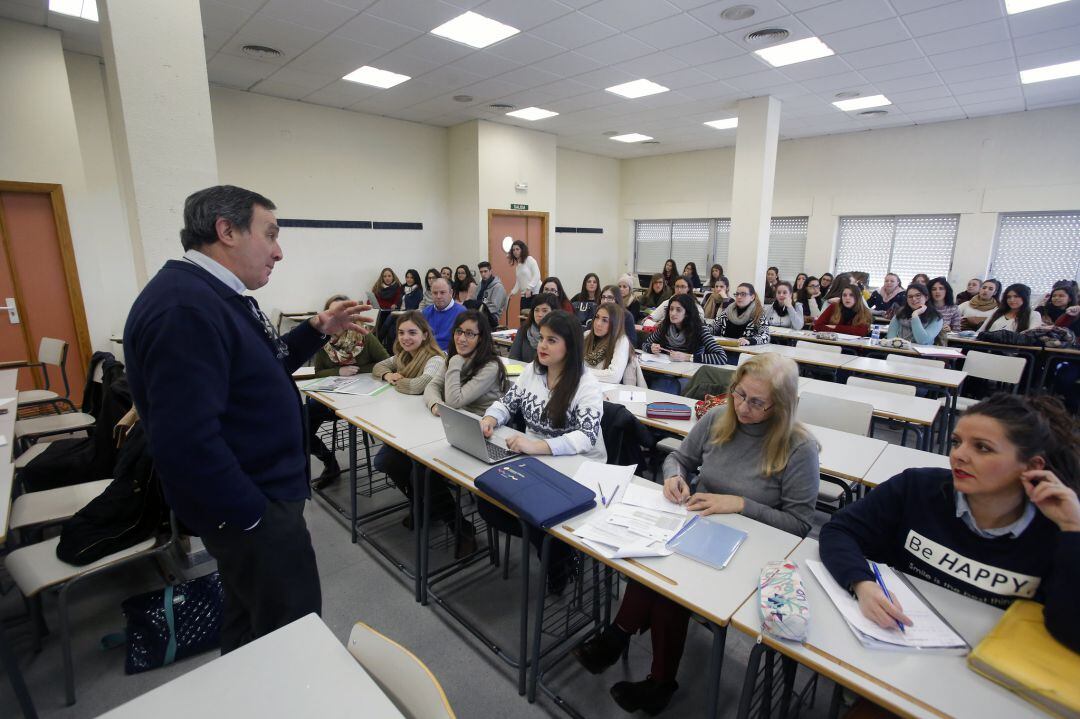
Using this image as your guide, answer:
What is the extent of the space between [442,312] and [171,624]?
10.7 feet

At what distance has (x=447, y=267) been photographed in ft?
28.5

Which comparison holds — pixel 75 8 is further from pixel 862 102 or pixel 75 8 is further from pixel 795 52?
pixel 862 102

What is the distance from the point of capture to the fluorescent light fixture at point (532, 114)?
288 inches

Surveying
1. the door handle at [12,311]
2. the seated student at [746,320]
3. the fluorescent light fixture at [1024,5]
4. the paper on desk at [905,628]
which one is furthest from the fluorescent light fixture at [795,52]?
the door handle at [12,311]

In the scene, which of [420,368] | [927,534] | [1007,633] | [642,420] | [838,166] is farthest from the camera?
[838,166]

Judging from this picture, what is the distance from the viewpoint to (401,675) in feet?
3.41

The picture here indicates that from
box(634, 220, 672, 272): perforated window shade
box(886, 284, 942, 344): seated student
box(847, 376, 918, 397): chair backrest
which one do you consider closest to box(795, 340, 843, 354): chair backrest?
box(886, 284, 942, 344): seated student

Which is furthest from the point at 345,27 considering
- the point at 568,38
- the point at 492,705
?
the point at 492,705

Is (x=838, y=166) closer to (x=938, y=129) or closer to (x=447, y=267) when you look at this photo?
(x=938, y=129)

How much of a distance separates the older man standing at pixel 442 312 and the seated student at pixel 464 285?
9.21ft

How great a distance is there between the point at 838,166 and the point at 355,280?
8.03 meters

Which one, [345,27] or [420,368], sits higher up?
[345,27]

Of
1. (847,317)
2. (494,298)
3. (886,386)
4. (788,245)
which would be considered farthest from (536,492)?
(788,245)

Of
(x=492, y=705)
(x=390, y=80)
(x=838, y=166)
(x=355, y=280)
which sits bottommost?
(x=492, y=705)
